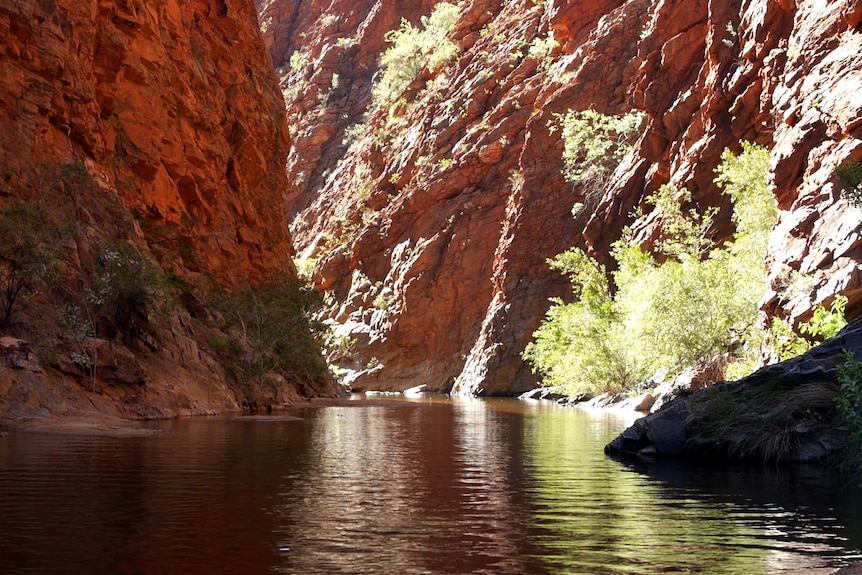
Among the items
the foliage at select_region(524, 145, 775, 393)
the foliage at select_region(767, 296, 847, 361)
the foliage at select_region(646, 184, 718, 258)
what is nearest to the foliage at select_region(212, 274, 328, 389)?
the foliage at select_region(524, 145, 775, 393)

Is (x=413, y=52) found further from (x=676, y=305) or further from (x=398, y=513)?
(x=398, y=513)

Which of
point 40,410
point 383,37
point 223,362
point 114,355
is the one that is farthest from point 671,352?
point 383,37

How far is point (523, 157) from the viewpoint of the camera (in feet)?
279

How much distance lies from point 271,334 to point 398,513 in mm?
36305

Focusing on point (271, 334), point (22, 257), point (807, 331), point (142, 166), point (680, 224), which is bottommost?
point (807, 331)

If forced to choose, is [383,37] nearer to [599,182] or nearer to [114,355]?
[599,182]

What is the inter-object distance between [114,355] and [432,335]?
60.0 meters

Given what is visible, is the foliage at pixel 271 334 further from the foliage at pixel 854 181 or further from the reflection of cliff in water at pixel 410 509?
the foliage at pixel 854 181

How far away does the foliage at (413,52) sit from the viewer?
363 ft

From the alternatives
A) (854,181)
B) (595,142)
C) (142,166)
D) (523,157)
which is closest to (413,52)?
(523,157)

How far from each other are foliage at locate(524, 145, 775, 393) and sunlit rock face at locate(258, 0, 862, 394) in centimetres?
336

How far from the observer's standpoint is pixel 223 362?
41.2 meters

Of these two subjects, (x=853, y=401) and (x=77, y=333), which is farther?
(x=77, y=333)

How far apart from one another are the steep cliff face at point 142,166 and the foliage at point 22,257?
64 centimetres
